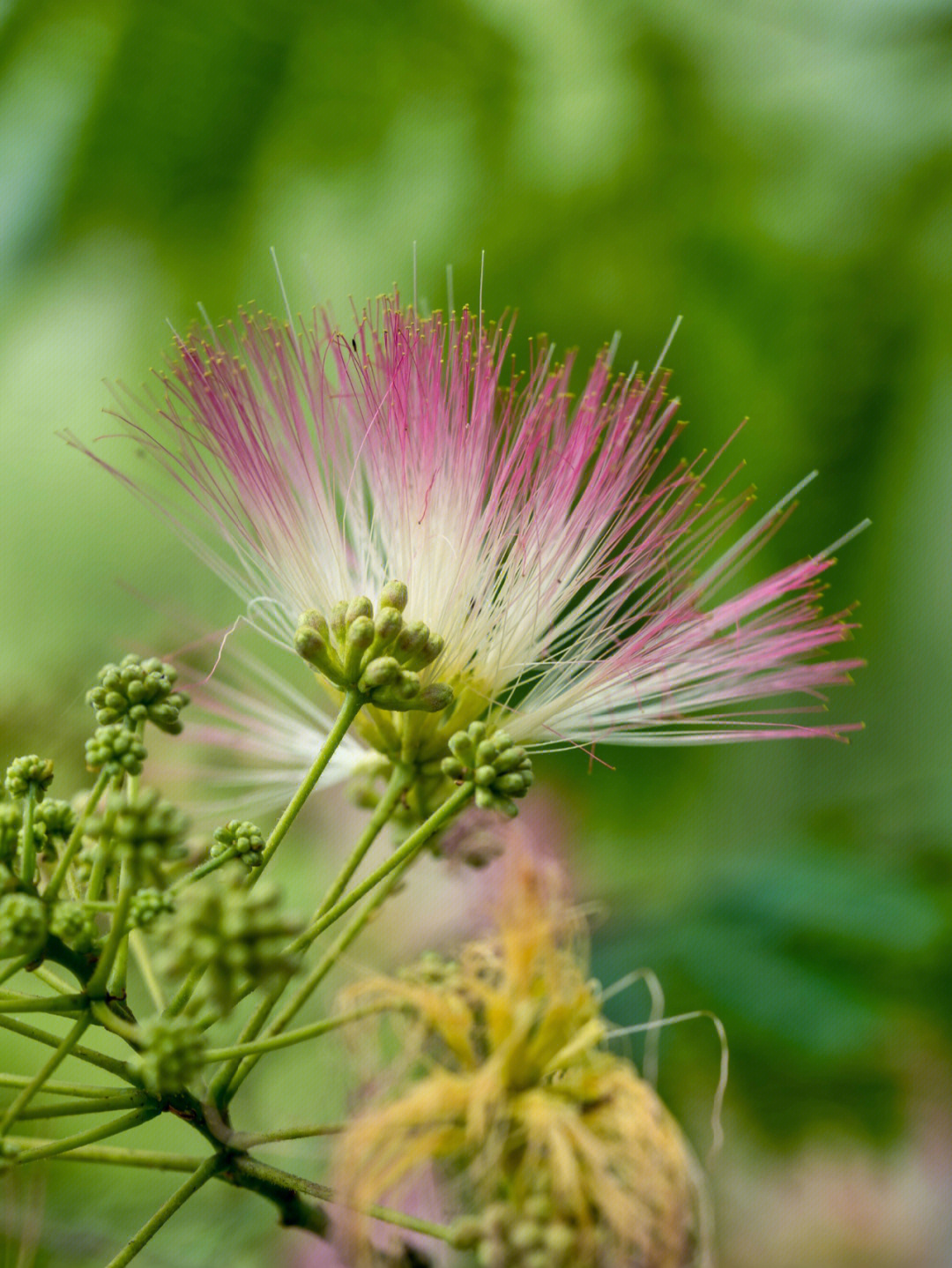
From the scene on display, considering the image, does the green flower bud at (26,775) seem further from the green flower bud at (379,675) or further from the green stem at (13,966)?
the green flower bud at (379,675)

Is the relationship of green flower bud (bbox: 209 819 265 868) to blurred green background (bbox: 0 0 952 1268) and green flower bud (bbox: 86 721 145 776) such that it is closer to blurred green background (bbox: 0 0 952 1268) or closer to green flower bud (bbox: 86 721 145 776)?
green flower bud (bbox: 86 721 145 776)

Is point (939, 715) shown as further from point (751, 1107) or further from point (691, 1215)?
point (691, 1215)

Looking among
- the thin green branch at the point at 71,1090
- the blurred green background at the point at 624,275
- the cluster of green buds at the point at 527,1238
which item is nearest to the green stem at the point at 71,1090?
the thin green branch at the point at 71,1090

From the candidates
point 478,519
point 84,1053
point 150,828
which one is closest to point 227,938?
point 150,828

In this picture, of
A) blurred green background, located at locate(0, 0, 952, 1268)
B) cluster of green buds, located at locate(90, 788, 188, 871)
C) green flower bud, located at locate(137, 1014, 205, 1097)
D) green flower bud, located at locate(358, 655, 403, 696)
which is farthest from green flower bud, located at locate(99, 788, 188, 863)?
blurred green background, located at locate(0, 0, 952, 1268)

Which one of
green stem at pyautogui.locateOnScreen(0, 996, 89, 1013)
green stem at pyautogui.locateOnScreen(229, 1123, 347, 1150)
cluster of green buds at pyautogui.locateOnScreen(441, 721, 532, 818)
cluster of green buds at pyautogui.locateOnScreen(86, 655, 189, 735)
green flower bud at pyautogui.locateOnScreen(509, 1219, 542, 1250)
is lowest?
green stem at pyautogui.locateOnScreen(229, 1123, 347, 1150)
